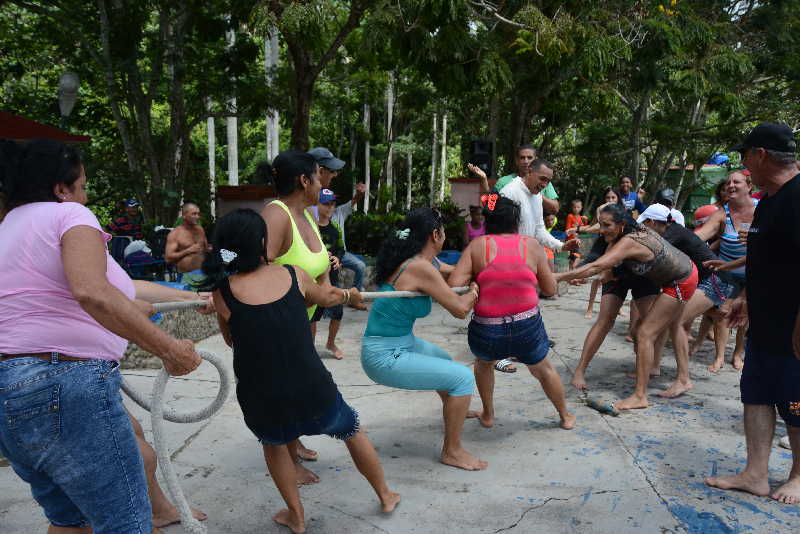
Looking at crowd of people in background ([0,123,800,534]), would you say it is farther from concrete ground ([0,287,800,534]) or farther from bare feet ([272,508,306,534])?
concrete ground ([0,287,800,534])

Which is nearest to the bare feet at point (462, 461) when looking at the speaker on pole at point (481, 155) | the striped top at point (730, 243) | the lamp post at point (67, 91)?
the striped top at point (730, 243)

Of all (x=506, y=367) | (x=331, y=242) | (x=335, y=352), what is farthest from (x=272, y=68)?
(x=506, y=367)

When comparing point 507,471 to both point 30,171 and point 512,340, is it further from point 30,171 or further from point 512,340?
point 30,171

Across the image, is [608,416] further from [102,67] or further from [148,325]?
[102,67]

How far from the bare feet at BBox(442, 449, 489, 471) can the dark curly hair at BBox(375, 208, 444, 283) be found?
1112 mm

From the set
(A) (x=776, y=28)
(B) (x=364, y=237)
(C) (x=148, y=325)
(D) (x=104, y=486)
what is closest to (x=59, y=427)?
(D) (x=104, y=486)

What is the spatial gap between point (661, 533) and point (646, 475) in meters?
0.67

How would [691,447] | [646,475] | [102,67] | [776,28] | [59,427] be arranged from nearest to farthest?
[59,427] → [646,475] → [691,447] → [102,67] → [776,28]

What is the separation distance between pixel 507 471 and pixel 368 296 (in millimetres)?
1381

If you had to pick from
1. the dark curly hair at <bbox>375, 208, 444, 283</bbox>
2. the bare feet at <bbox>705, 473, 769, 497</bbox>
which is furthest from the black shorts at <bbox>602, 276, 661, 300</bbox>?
the dark curly hair at <bbox>375, 208, 444, 283</bbox>

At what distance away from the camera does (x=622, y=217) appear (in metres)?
5.05

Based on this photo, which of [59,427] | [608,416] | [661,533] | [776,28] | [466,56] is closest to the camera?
[59,427]

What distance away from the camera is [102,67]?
10195mm

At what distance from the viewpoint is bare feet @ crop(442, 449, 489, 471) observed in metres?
3.83
